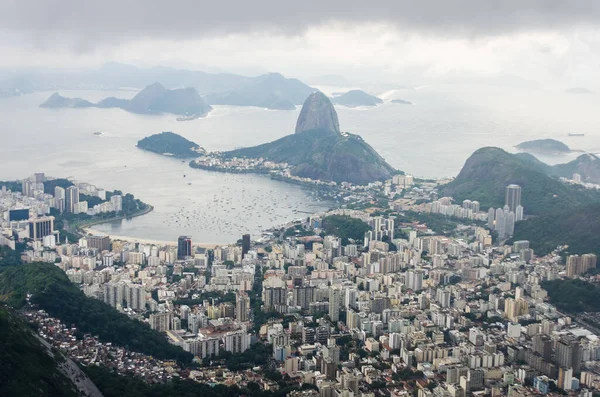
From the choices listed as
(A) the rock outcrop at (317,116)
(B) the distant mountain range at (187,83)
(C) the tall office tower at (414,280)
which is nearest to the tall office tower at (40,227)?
(C) the tall office tower at (414,280)

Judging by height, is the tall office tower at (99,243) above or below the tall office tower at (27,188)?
below

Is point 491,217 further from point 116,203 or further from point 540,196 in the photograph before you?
point 116,203

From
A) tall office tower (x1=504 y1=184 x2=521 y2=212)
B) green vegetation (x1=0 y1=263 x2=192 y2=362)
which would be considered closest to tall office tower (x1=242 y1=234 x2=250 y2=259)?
green vegetation (x1=0 y1=263 x2=192 y2=362)

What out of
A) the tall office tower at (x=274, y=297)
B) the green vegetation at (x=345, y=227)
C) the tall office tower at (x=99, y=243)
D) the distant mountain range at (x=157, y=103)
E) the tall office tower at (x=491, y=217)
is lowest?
the tall office tower at (x=274, y=297)

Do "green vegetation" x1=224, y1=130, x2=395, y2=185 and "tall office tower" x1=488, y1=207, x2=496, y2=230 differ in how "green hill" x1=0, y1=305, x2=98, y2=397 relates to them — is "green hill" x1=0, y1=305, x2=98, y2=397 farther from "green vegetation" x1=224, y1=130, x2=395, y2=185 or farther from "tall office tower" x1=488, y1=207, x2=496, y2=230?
"green vegetation" x1=224, y1=130, x2=395, y2=185

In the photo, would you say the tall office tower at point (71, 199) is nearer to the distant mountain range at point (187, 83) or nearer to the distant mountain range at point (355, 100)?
the distant mountain range at point (187, 83)

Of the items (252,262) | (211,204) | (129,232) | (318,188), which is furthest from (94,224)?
(318,188)

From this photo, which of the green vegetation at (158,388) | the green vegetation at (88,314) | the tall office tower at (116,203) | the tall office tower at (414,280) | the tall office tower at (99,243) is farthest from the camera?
the tall office tower at (116,203)
